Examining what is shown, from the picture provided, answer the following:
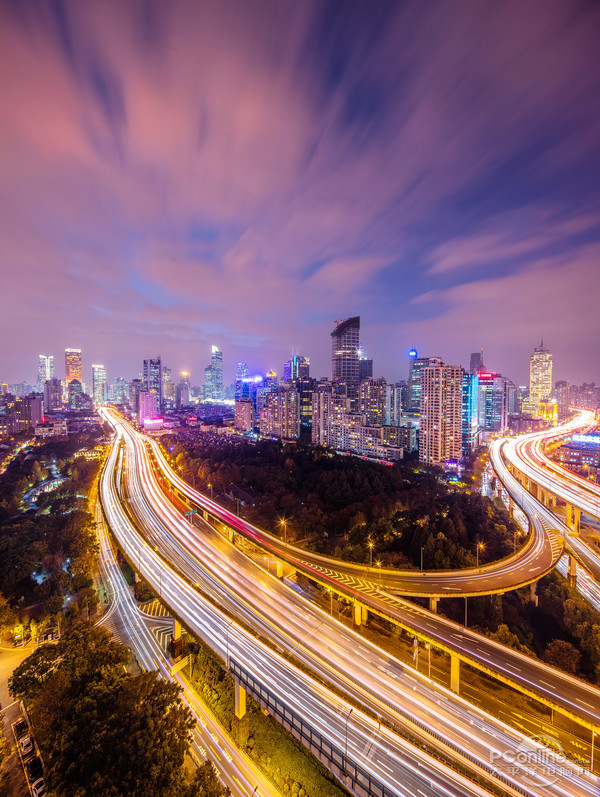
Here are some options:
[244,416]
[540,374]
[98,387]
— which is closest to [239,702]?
[244,416]

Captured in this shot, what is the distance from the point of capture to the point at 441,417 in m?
49.0

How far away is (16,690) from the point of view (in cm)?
1148

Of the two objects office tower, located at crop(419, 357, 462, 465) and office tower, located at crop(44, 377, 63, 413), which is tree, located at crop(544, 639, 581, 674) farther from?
office tower, located at crop(44, 377, 63, 413)

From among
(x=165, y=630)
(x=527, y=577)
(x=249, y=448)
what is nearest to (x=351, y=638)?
(x=165, y=630)

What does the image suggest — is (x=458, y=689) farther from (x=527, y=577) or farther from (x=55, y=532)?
(x=55, y=532)

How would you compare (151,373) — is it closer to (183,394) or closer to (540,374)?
(183,394)

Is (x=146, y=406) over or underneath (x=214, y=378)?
underneath

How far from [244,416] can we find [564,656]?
66.2 m

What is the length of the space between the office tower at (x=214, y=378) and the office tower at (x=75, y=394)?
203ft

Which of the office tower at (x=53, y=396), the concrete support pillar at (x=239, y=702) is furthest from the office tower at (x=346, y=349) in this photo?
the concrete support pillar at (x=239, y=702)

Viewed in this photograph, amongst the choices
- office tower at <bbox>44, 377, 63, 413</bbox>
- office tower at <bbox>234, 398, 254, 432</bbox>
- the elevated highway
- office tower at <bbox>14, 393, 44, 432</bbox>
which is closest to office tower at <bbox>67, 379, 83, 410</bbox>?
office tower at <bbox>44, 377, 63, 413</bbox>

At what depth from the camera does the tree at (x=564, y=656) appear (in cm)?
1305

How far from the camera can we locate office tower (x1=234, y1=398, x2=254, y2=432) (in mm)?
74500

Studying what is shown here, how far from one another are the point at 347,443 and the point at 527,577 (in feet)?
136
